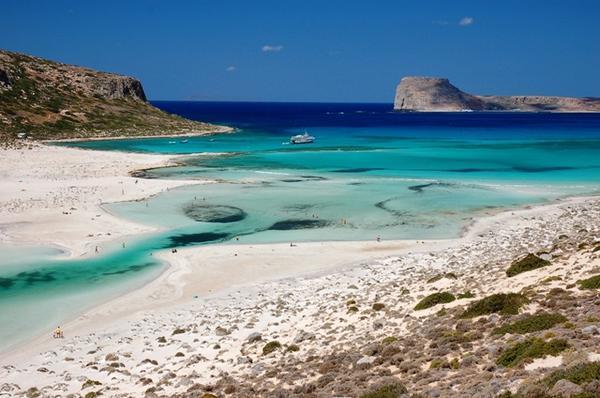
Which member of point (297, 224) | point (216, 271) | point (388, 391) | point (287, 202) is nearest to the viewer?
point (388, 391)

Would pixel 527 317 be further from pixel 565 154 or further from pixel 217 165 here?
pixel 565 154

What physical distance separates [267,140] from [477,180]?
2365 inches

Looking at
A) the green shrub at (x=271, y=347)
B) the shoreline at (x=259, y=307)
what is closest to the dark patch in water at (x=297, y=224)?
the shoreline at (x=259, y=307)

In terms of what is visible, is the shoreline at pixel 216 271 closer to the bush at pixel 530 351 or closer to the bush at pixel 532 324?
the bush at pixel 532 324

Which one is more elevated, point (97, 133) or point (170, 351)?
point (97, 133)

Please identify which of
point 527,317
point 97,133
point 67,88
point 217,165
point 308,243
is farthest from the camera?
point 67,88

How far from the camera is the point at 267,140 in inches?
4498

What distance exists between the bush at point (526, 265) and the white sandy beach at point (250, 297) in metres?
0.40

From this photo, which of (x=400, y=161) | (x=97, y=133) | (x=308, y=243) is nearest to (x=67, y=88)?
(x=97, y=133)

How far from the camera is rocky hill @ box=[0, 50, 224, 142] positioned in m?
105

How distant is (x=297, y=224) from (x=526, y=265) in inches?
711

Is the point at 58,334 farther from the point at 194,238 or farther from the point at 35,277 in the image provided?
the point at 194,238

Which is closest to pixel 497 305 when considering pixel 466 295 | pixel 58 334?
pixel 466 295

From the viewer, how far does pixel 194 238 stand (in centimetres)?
3522
